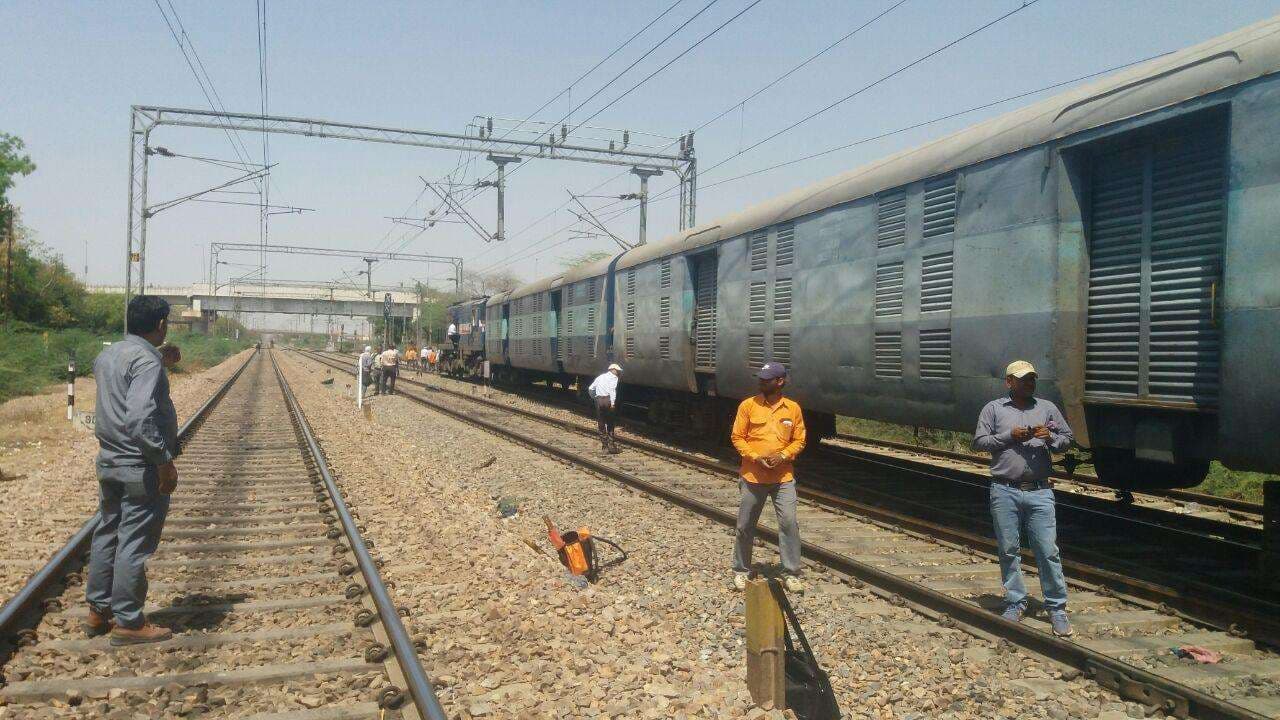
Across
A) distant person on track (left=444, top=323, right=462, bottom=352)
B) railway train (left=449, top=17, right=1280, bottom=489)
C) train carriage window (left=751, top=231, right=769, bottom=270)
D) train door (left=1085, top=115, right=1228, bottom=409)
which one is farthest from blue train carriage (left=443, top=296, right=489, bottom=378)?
train door (left=1085, top=115, right=1228, bottom=409)

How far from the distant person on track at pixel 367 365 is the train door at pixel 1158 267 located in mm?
18780

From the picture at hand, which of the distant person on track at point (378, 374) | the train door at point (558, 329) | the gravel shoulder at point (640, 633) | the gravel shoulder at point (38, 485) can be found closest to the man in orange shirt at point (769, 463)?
the gravel shoulder at point (640, 633)

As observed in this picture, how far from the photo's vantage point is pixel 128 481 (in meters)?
4.77

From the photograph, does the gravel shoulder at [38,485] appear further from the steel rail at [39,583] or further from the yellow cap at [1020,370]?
the yellow cap at [1020,370]

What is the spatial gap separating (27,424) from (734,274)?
1479 cm

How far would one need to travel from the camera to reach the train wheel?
6922mm

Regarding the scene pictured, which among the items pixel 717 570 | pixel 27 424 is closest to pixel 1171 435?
pixel 717 570

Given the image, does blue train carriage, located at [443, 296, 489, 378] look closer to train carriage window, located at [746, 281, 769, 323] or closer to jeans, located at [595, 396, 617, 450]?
jeans, located at [595, 396, 617, 450]

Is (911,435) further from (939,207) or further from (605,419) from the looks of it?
(939,207)

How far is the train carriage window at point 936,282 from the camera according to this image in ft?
25.3

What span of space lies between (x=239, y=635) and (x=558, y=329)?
17.1 meters

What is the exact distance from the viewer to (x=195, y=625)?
5219 mm

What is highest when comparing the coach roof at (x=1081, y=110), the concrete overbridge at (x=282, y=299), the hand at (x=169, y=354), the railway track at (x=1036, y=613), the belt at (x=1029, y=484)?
the concrete overbridge at (x=282, y=299)

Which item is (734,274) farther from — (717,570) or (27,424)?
(27,424)
